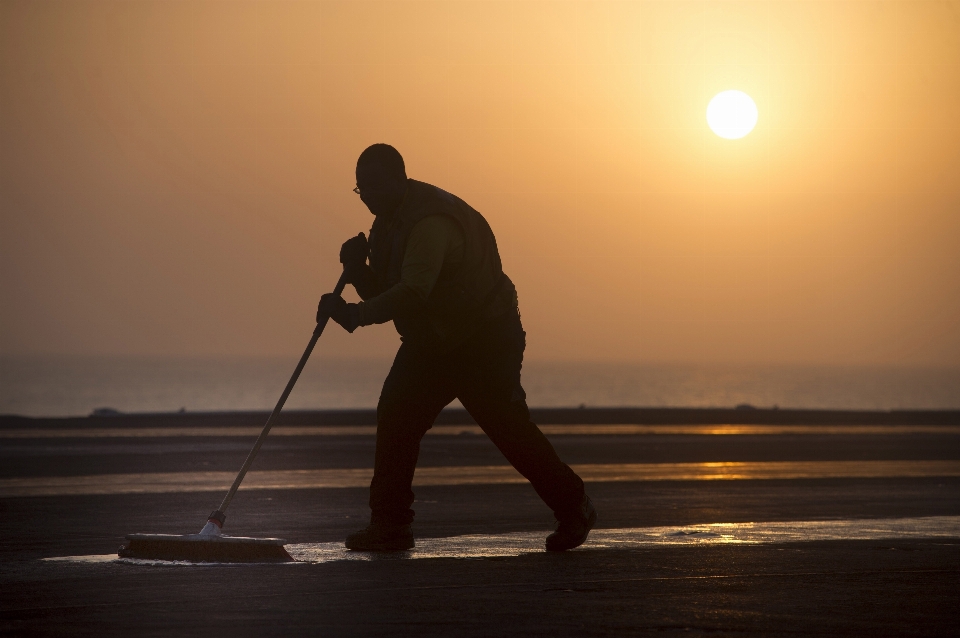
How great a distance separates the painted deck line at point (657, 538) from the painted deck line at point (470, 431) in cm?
1192

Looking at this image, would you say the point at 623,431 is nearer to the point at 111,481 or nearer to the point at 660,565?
the point at 111,481

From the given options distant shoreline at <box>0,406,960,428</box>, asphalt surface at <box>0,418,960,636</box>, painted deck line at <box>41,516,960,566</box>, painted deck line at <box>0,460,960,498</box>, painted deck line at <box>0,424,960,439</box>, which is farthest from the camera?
distant shoreline at <box>0,406,960,428</box>

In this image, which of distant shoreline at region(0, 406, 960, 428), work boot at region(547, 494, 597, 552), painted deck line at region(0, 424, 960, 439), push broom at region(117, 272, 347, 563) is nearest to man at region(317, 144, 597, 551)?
work boot at region(547, 494, 597, 552)

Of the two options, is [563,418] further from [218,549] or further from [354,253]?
[218,549]

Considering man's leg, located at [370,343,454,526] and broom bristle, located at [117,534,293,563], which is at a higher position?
man's leg, located at [370,343,454,526]

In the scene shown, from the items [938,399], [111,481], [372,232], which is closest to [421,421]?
[372,232]

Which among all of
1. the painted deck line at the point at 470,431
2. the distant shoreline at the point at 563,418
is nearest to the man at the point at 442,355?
the painted deck line at the point at 470,431

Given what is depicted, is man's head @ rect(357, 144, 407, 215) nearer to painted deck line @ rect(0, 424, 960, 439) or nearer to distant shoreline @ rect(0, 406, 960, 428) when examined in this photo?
painted deck line @ rect(0, 424, 960, 439)

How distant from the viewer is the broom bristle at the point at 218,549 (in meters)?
6.54

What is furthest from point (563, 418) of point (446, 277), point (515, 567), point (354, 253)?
point (515, 567)

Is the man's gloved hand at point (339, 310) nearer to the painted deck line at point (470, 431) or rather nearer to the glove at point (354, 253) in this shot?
the glove at point (354, 253)

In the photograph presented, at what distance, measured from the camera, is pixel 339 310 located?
7.07 metres

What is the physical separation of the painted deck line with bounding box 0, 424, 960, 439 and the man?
40.5ft

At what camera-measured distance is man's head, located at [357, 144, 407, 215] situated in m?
7.22
